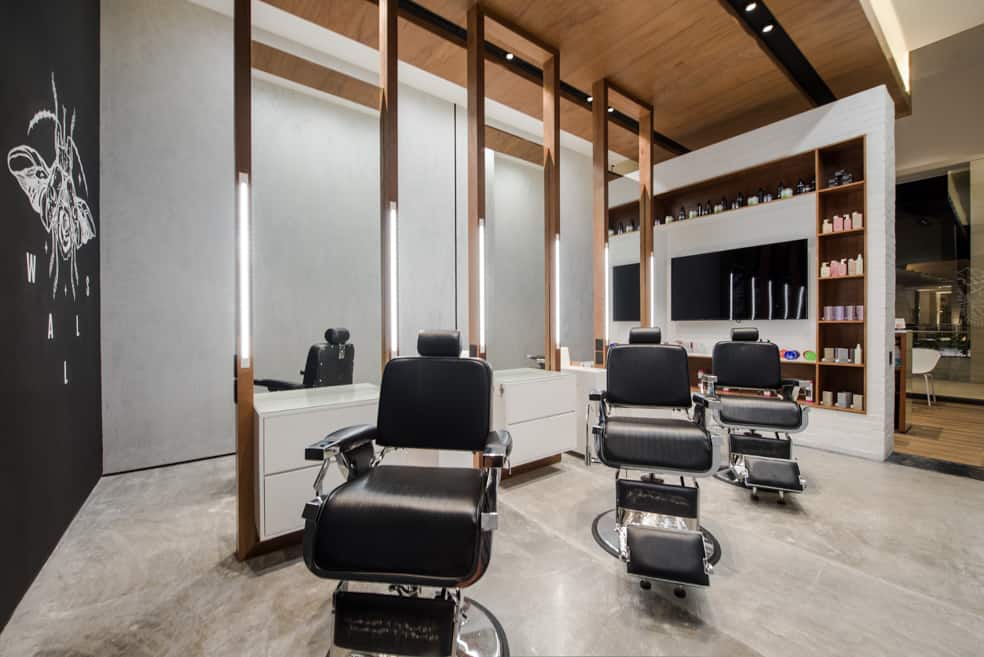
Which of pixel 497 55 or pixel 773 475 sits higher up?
pixel 497 55

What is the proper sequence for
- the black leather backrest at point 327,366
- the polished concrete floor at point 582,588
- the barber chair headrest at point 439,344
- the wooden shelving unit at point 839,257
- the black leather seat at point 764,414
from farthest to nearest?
the wooden shelving unit at point 839,257 < the black leather backrest at point 327,366 < the black leather seat at point 764,414 < the barber chair headrest at point 439,344 < the polished concrete floor at point 582,588

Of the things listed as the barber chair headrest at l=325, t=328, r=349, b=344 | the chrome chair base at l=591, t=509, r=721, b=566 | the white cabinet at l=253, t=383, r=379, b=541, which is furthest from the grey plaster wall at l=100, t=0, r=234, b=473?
the chrome chair base at l=591, t=509, r=721, b=566

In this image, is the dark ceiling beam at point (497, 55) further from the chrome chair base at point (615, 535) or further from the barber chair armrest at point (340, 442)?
→ the chrome chair base at point (615, 535)

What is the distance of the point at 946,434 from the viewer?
4.53 metres

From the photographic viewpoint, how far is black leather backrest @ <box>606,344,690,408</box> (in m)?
2.57

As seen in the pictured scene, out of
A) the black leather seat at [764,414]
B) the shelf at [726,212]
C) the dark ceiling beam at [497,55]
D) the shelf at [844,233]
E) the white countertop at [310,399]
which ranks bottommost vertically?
the black leather seat at [764,414]

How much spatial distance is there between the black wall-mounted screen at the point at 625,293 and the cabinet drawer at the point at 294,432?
500 centimetres

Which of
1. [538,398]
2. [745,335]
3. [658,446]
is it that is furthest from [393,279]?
[745,335]

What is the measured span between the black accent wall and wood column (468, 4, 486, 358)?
2.42 meters

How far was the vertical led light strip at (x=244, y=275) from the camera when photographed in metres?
2.19

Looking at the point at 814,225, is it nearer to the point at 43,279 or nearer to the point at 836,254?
the point at 836,254

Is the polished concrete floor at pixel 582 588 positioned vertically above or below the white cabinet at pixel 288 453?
below

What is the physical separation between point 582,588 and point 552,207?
9.76 ft

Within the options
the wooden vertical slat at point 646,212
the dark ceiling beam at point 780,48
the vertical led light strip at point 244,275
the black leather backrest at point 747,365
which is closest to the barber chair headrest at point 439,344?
the vertical led light strip at point 244,275
